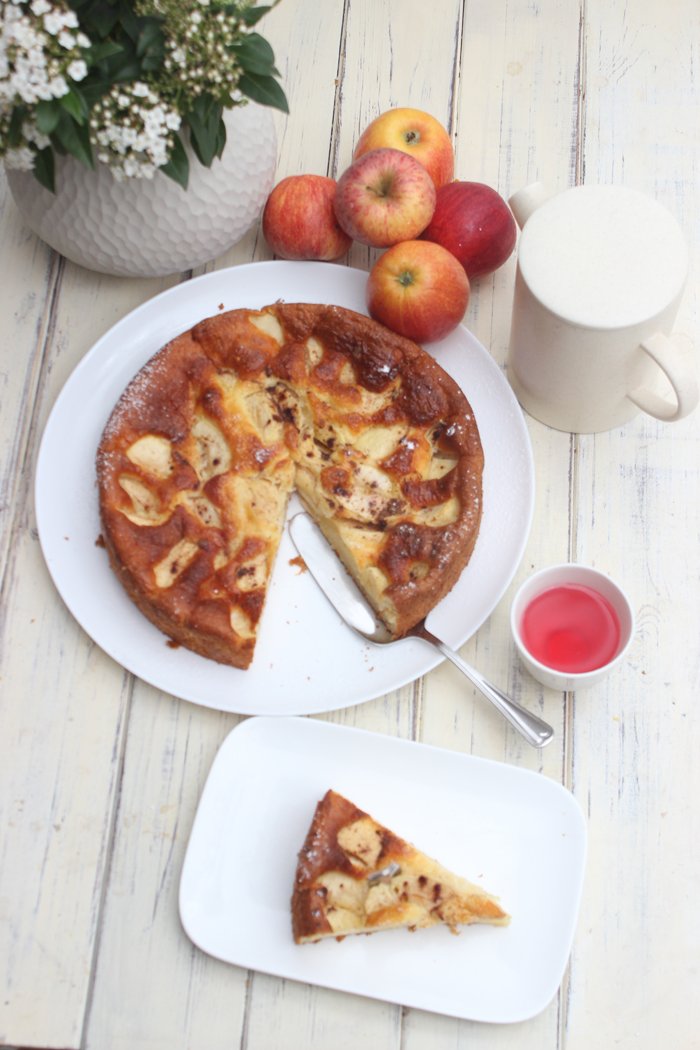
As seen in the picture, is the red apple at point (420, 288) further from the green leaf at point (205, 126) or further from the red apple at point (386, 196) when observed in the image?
the green leaf at point (205, 126)

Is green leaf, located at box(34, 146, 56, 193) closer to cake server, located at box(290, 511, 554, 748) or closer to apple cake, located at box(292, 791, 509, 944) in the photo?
cake server, located at box(290, 511, 554, 748)

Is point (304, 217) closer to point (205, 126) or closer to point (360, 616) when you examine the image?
point (205, 126)

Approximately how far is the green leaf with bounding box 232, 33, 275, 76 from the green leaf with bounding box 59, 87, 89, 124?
1.05 feet

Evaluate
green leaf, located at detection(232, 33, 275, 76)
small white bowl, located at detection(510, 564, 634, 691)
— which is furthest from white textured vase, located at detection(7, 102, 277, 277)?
small white bowl, located at detection(510, 564, 634, 691)

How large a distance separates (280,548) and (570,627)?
0.67m

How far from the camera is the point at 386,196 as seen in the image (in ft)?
8.51

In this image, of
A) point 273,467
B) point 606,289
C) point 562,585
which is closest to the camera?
point 606,289

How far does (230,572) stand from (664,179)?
1519 mm

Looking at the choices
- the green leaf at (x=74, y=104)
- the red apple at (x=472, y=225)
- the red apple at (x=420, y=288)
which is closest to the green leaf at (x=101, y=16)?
the green leaf at (x=74, y=104)

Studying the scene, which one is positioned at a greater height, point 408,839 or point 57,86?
point 57,86

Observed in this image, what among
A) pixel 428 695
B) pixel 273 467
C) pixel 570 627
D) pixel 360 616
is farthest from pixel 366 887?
pixel 273 467

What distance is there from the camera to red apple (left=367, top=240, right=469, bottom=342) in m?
2.53

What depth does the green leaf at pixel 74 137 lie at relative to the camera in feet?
7.07

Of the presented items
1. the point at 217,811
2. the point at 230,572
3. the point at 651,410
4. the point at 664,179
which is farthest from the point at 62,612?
the point at 664,179
